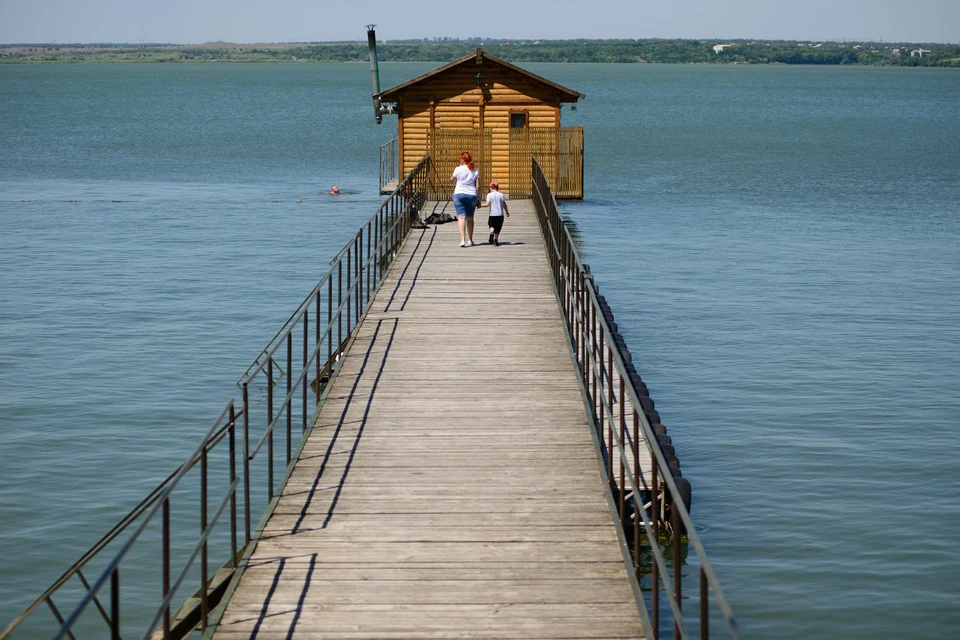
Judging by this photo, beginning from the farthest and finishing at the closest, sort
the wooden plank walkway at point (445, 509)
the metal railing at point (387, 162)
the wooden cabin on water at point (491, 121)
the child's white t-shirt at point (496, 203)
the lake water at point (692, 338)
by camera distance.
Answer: the metal railing at point (387, 162) < the wooden cabin on water at point (491, 121) < the child's white t-shirt at point (496, 203) < the lake water at point (692, 338) < the wooden plank walkway at point (445, 509)

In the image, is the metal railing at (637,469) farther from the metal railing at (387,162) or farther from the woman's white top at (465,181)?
the metal railing at (387,162)

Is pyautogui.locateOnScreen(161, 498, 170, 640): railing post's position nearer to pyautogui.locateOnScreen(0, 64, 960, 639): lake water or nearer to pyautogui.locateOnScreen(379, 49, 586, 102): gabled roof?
pyautogui.locateOnScreen(0, 64, 960, 639): lake water

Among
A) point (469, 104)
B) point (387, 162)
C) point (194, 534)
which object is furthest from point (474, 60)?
point (194, 534)

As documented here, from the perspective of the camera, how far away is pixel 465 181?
783 inches

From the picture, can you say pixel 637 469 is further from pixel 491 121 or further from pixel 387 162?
pixel 387 162

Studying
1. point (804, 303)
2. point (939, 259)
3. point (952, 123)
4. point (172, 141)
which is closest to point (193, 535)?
point (804, 303)

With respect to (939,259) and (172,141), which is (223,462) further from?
(172,141)

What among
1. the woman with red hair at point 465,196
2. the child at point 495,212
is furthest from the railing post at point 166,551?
the child at point 495,212

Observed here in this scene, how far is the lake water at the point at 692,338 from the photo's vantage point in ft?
42.8

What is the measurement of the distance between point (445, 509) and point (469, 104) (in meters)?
24.7

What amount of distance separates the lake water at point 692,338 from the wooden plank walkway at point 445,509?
2920mm

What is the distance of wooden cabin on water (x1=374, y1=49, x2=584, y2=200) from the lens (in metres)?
31.0

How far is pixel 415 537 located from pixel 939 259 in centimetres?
2700

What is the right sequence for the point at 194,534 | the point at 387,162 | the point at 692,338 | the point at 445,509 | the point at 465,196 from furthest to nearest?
the point at 387,162 < the point at 692,338 < the point at 465,196 < the point at 194,534 < the point at 445,509
